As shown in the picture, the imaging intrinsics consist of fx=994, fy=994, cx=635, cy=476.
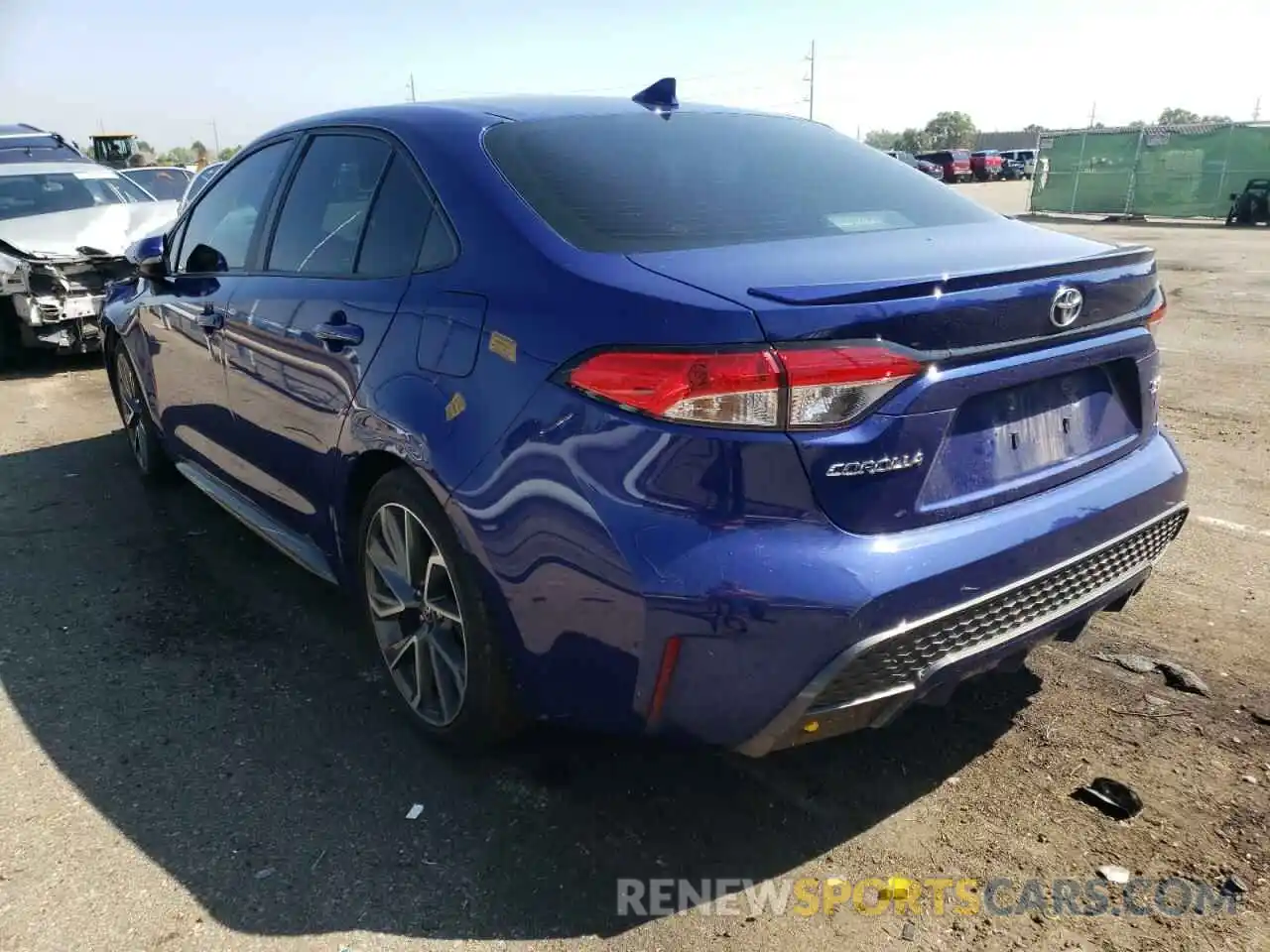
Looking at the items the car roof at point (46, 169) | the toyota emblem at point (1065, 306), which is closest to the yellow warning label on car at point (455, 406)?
the toyota emblem at point (1065, 306)

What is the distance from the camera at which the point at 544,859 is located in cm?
244

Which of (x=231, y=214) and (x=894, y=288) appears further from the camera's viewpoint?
(x=231, y=214)

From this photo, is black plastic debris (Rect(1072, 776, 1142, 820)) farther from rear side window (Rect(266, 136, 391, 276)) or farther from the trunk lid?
rear side window (Rect(266, 136, 391, 276))

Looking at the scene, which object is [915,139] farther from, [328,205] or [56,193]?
[328,205]

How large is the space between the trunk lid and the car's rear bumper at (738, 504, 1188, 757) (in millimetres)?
Answer: 214

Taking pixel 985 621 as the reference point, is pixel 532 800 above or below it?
below

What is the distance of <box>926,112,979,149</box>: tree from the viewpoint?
99000 mm

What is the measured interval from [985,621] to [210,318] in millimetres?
3107

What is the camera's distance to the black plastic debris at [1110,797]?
8.34 ft

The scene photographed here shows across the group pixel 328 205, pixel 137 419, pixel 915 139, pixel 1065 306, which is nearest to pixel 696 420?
pixel 1065 306

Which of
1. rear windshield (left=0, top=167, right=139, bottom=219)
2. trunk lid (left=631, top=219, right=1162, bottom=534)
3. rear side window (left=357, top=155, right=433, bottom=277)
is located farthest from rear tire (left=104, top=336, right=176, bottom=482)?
rear windshield (left=0, top=167, right=139, bottom=219)

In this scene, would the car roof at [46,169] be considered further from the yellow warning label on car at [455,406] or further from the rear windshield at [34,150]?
the yellow warning label on car at [455,406]

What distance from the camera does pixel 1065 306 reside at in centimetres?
229

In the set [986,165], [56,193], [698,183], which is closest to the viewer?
[698,183]
